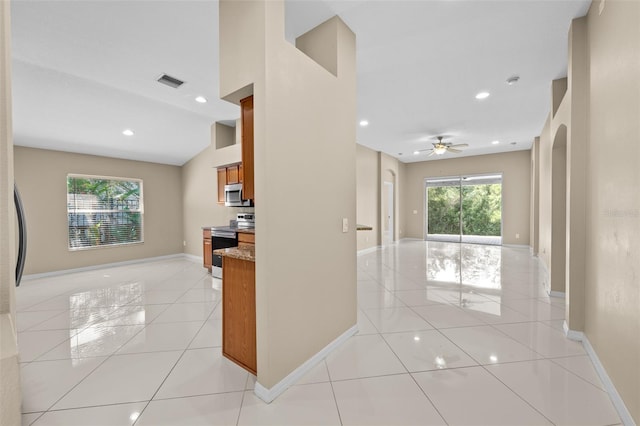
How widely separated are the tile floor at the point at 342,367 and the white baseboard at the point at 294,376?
5 centimetres

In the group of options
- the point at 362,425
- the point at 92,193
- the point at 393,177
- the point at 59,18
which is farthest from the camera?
the point at 393,177

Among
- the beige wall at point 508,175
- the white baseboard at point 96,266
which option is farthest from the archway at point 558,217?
the white baseboard at point 96,266

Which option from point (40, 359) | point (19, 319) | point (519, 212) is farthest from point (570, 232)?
point (519, 212)

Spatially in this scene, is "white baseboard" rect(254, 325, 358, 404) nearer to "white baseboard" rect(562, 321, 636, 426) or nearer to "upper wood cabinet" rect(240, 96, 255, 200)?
"upper wood cabinet" rect(240, 96, 255, 200)

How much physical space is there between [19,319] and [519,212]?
37.3 ft

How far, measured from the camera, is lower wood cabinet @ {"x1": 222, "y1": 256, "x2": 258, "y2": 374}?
6.70ft

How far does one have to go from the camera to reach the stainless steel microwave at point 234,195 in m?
5.15

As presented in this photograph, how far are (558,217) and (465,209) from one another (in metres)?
5.71

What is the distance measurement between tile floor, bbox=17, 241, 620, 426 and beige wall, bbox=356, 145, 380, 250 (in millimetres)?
3584

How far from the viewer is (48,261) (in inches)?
201

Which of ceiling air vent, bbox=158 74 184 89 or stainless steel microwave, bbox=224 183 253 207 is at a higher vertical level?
ceiling air vent, bbox=158 74 184 89

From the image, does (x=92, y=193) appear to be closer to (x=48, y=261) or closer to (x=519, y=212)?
(x=48, y=261)

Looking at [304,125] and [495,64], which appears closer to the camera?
[304,125]

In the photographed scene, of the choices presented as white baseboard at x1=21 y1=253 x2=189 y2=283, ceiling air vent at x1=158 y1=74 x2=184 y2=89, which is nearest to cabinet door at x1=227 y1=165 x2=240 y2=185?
ceiling air vent at x1=158 y1=74 x2=184 y2=89
